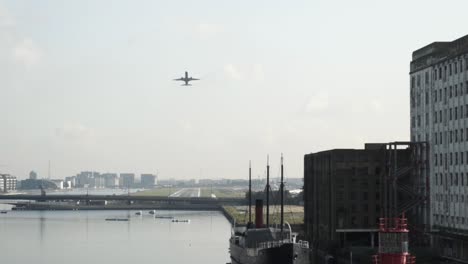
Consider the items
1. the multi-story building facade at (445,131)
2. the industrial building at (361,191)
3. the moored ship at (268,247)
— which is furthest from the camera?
the industrial building at (361,191)

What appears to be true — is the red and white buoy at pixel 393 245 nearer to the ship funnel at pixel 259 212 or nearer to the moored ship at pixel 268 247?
the moored ship at pixel 268 247

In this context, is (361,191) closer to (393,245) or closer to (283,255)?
(283,255)

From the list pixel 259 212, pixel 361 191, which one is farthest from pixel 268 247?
pixel 361 191

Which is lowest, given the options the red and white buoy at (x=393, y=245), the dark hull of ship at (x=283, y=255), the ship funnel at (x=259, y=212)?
the dark hull of ship at (x=283, y=255)

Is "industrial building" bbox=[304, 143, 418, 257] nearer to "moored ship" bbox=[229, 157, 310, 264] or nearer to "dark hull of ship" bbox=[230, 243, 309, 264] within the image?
"moored ship" bbox=[229, 157, 310, 264]

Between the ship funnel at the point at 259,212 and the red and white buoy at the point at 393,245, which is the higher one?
the red and white buoy at the point at 393,245

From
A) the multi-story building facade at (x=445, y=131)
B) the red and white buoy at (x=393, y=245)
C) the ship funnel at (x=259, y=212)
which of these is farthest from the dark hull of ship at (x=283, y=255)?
the red and white buoy at (x=393, y=245)

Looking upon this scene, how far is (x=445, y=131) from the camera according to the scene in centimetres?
10894

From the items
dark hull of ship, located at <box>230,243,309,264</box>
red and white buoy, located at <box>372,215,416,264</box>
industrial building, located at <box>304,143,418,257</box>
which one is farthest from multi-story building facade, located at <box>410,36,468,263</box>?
red and white buoy, located at <box>372,215,416,264</box>

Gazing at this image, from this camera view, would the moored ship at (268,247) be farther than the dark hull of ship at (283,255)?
Yes

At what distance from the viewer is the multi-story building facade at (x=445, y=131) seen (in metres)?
103

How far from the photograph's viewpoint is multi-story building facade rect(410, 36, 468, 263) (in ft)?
338

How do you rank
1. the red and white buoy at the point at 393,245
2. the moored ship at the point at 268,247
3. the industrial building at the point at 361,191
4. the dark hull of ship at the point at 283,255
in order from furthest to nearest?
the industrial building at the point at 361,191 < the moored ship at the point at 268,247 < the dark hull of ship at the point at 283,255 < the red and white buoy at the point at 393,245

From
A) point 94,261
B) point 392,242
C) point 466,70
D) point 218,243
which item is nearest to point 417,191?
point 466,70
